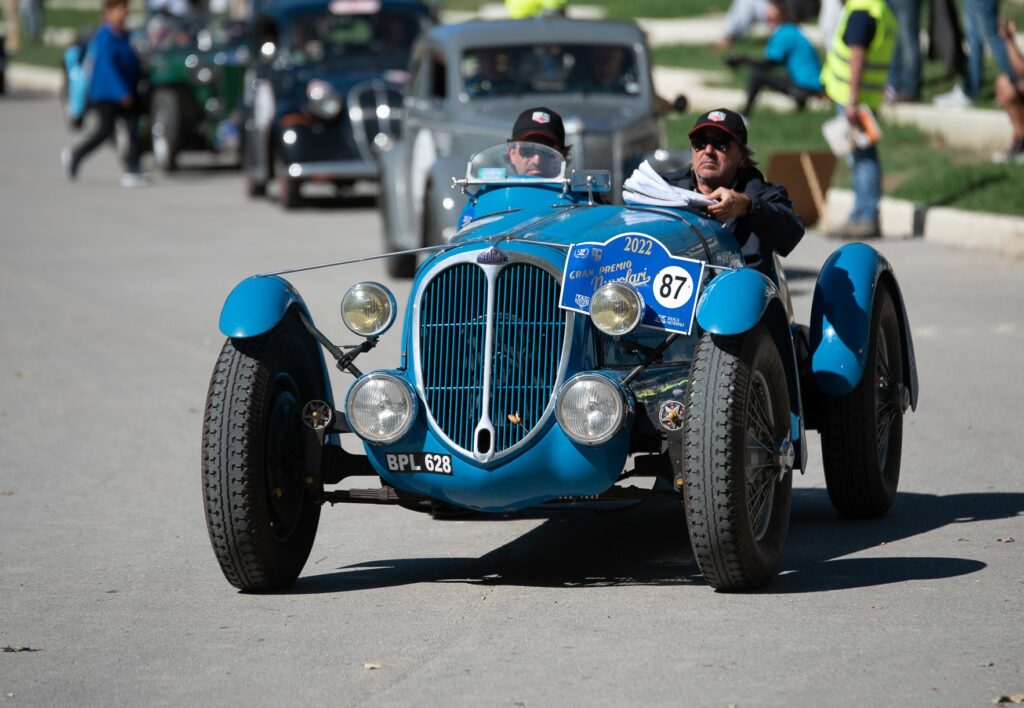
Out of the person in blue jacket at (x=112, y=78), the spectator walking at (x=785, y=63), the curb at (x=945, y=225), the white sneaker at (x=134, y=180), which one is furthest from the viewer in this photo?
the white sneaker at (x=134, y=180)

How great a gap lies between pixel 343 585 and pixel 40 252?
10.7m

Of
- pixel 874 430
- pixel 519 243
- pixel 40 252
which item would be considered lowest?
pixel 40 252

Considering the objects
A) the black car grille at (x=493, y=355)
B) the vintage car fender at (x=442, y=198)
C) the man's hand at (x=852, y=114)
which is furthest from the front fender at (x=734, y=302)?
the man's hand at (x=852, y=114)

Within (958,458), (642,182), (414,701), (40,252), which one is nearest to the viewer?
(414,701)

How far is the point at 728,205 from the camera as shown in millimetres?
6855

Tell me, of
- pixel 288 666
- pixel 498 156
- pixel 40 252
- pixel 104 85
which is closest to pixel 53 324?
pixel 40 252

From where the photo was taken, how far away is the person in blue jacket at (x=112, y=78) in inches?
846

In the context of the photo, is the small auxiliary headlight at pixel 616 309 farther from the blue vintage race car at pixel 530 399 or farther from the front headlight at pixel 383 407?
the front headlight at pixel 383 407

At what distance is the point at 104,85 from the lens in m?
21.6

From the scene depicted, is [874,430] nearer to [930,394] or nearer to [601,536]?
[601,536]

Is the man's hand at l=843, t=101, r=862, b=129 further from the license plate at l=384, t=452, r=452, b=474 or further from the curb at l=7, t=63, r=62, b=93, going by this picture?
the curb at l=7, t=63, r=62, b=93

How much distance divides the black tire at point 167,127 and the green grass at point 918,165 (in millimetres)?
6124

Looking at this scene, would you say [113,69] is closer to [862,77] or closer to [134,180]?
[134,180]

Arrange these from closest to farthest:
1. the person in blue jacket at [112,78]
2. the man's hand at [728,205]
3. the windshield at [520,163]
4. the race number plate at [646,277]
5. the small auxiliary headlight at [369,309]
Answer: the race number plate at [646,277]
the small auxiliary headlight at [369,309]
the man's hand at [728,205]
the windshield at [520,163]
the person in blue jacket at [112,78]
